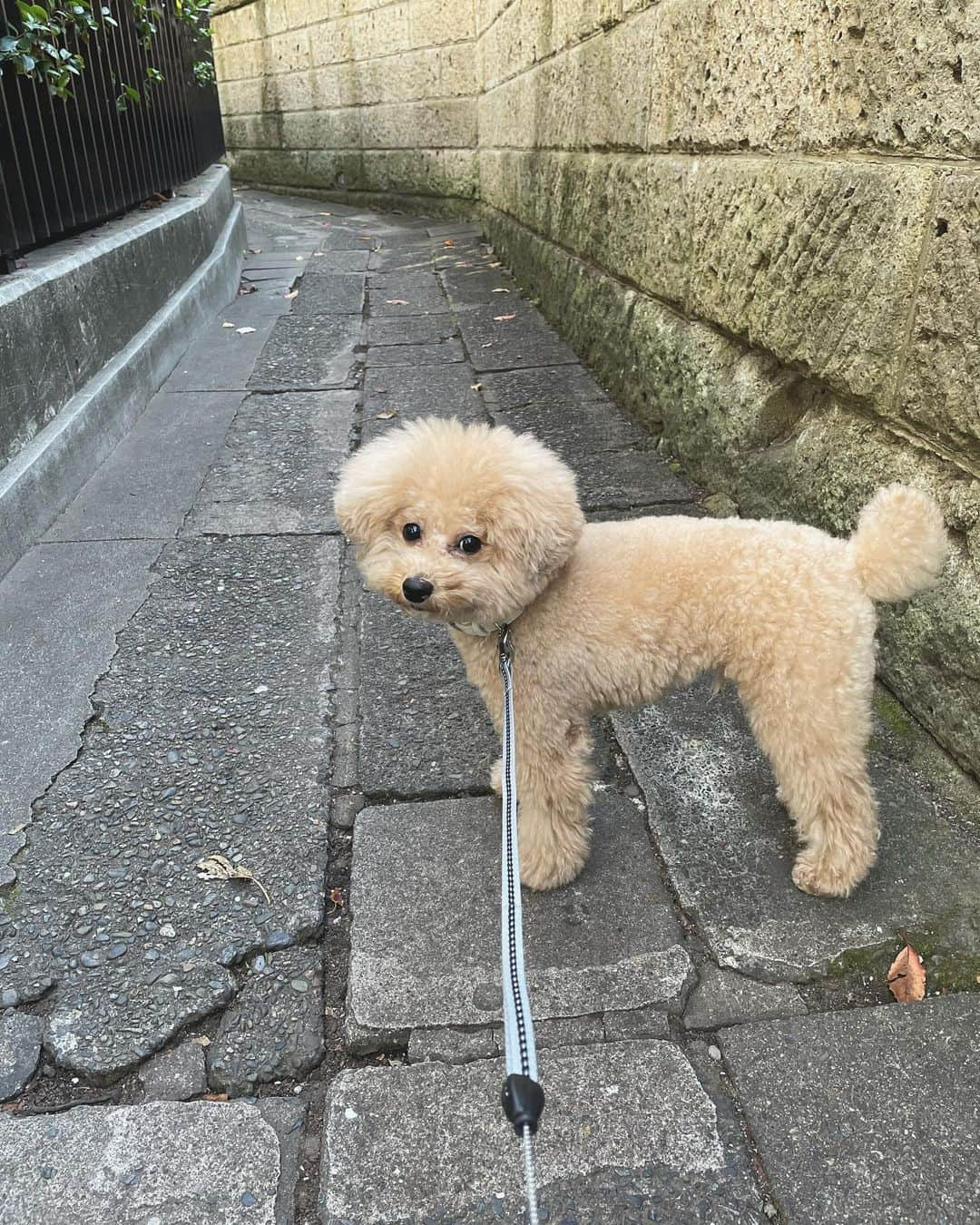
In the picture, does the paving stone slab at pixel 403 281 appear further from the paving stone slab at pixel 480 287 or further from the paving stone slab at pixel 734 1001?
the paving stone slab at pixel 734 1001

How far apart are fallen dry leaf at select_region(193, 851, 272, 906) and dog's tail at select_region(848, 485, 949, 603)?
1633 millimetres

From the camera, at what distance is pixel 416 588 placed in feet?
6.02

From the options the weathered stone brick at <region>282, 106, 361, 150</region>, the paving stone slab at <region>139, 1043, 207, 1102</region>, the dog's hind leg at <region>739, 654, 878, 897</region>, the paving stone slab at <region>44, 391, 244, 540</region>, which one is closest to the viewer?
the paving stone slab at <region>139, 1043, 207, 1102</region>

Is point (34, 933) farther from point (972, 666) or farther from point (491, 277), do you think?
point (491, 277)

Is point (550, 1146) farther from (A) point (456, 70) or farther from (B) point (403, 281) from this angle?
(A) point (456, 70)

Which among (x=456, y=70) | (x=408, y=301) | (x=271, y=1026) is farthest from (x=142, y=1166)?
(x=456, y=70)

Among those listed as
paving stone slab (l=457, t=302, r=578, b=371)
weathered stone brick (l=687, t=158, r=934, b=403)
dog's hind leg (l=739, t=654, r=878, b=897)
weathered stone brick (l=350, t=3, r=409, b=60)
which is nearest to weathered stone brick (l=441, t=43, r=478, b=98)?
weathered stone brick (l=350, t=3, r=409, b=60)

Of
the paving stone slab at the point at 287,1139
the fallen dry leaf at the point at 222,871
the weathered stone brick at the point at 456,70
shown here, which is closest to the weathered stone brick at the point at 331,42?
the weathered stone brick at the point at 456,70

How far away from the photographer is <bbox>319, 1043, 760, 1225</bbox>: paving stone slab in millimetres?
1434

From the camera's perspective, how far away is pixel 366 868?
2.11 meters

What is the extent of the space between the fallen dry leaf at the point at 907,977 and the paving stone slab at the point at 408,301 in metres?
6.37

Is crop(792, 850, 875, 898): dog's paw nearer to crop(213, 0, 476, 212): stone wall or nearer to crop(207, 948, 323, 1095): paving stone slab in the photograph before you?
crop(207, 948, 323, 1095): paving stone slab

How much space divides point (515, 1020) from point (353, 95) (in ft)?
45.5

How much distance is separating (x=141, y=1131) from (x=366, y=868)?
724 millimetres
